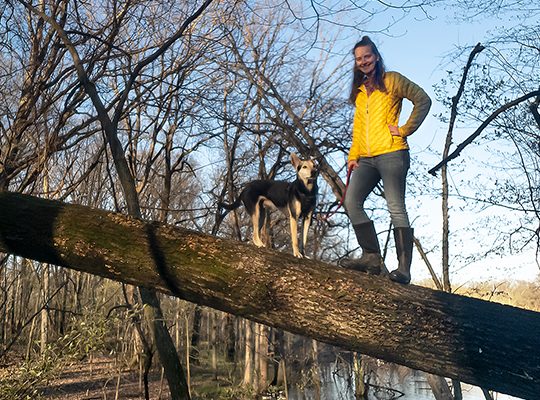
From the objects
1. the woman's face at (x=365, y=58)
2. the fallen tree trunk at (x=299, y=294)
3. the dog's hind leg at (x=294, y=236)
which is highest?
the woman's face at (x=365, y=58)

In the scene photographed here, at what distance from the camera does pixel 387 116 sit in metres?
3.15

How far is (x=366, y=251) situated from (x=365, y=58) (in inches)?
59.2

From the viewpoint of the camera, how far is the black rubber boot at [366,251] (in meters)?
3.14

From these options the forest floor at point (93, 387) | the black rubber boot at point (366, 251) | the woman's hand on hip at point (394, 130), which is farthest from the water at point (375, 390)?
the woman's hand on hip at point (394, 130)

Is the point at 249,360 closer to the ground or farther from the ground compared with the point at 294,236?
closer to the ground

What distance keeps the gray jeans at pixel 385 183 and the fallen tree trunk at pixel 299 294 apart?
2.15ft

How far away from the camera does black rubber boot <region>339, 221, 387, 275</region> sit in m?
3.14

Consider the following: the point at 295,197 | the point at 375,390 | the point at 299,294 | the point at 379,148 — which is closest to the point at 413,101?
the point at 379,148

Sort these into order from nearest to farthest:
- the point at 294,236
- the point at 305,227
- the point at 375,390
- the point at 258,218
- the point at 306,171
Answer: the point at 294,236
the point at 305,227
the point at 306,171
the point at 258,218
the point at 375,390

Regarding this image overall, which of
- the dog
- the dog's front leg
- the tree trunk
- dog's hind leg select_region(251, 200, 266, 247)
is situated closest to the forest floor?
the tree trunk

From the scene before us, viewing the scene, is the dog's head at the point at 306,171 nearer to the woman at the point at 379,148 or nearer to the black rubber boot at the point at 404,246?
the woman at the point at 379,148

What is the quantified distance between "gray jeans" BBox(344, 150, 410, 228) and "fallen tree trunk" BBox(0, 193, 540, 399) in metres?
0.66

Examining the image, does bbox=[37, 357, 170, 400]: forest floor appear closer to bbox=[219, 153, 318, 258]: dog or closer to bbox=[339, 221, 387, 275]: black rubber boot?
bbox=[219, 153, 318, 258]: dog

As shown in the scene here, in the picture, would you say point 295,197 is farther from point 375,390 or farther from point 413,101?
point 375,390
